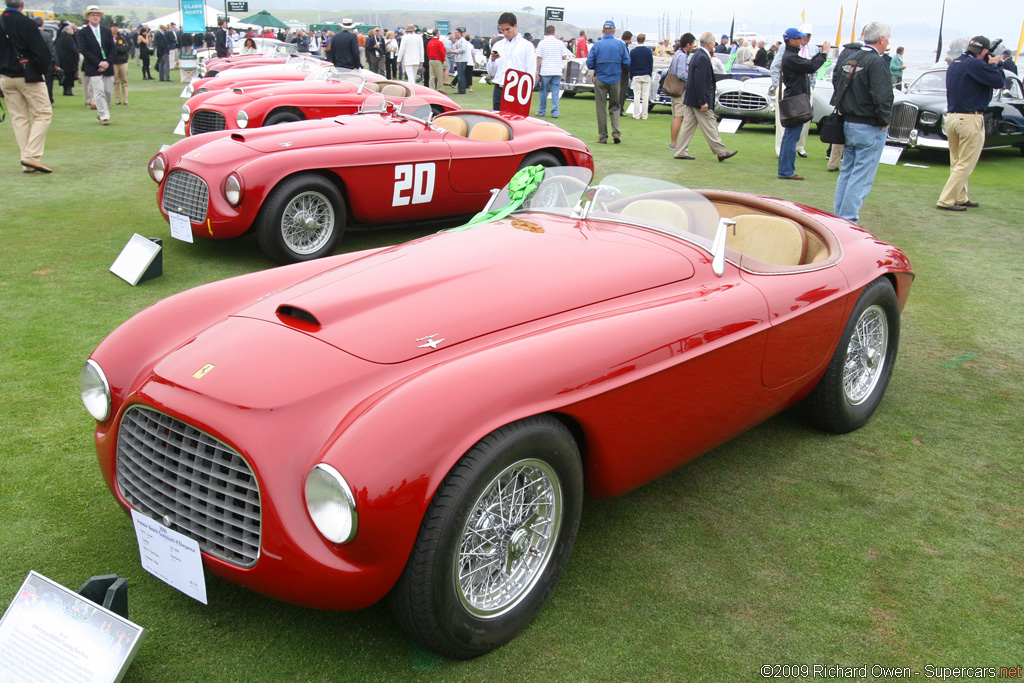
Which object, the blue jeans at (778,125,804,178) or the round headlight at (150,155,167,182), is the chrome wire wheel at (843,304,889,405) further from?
the blue jeans at (778,125,804,178)

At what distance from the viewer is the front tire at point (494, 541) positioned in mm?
2113

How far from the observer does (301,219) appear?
6113 millimetres

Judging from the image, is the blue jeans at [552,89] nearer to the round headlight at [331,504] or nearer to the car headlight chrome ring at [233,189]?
the car headlight chrome ring at [233,189]

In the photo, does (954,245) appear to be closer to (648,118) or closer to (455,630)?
(455,630)

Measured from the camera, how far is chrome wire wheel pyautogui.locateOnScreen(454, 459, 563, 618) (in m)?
2.29

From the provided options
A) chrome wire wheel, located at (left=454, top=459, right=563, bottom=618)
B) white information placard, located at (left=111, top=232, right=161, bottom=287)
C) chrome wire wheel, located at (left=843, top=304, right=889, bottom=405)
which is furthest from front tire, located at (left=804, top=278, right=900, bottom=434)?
white information placard, located at (left=111, top=232, right=161, bottom=287)

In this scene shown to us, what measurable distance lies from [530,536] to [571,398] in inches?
18.7

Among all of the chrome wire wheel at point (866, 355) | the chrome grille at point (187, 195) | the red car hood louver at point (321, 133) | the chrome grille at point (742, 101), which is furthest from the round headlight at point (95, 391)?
the chrome grille at point (742, 101)

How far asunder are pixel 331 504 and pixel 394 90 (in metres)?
9.27

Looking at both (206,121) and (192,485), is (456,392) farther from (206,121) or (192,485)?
(206,121)

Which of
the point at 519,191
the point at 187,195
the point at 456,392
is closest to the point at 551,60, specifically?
the point at 187,195

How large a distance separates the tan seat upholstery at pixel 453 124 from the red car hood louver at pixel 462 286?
4220mm

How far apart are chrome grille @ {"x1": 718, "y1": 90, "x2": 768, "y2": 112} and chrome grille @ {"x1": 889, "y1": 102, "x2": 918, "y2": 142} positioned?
2.91 m

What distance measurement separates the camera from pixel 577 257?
315cm
